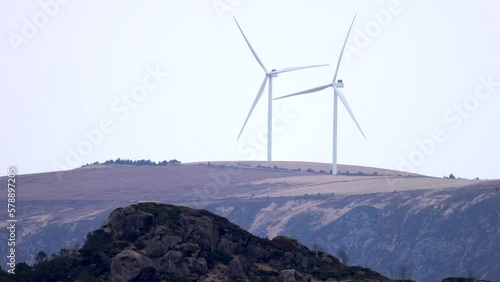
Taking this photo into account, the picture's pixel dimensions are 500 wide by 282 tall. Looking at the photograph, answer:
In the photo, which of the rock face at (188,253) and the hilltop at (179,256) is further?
the hilltop at (179,256)

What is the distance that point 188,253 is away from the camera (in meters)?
136

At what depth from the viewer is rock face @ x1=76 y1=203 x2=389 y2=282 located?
433ft

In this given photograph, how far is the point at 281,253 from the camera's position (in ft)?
468

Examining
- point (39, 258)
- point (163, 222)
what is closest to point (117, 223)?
point (163, 222)

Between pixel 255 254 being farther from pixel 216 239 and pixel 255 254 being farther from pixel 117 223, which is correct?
pixel 117 223

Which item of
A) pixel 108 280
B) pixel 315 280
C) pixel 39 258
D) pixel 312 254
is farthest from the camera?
pixel 39 258

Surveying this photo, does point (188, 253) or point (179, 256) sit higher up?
point (188, 253)

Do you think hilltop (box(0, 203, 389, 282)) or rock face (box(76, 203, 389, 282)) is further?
hilltop (box(0, 203, 389, 282))

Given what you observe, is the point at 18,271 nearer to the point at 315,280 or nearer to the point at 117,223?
the point at 117,223

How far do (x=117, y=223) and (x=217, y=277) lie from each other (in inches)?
496

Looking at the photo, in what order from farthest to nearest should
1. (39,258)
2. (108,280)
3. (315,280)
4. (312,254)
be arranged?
(39,258) < (312,254) < (315,280) < (108,280)

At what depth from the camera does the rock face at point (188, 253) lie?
13188 cm

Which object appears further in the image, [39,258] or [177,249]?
[39,258]

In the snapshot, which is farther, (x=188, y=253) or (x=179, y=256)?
(x=188, y=253)
